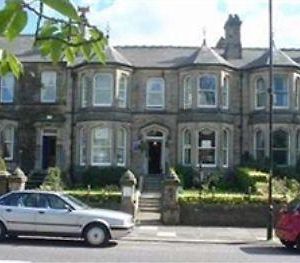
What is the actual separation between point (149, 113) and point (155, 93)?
4.38 feet

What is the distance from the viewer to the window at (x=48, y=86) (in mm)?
34438

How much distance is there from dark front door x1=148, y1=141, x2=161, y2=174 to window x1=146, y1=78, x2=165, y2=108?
7.70 feet

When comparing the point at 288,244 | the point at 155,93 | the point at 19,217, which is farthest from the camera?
the point at 155,93

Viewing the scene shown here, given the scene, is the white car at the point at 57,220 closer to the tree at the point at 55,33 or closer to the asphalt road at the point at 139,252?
the asphalt road at the point at 139,252

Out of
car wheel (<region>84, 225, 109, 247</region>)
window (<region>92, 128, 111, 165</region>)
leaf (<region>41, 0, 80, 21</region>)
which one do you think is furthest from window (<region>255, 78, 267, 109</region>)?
leaf (<region>41, 0, 80, 21</region>)

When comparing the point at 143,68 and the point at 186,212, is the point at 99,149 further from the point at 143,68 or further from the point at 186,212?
the point at 186,212

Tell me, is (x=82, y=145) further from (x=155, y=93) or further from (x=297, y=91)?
(x=297, y=91)

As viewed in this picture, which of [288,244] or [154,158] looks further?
[154,158]

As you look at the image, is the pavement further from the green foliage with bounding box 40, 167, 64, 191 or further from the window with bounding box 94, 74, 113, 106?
the window with bounding box 94, 74, 113, 106

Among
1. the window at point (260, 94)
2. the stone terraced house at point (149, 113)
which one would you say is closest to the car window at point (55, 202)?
the stone terraced house at point (149, 113)

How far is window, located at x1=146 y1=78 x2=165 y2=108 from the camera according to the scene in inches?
1366

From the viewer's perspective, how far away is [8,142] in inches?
1356

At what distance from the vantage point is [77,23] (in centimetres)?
208

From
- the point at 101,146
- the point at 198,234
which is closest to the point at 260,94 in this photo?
the point at 101,146
